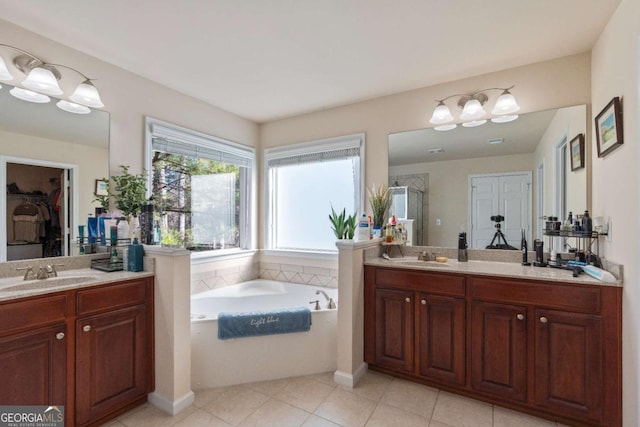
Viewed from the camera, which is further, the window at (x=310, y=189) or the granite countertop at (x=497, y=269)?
the window at (x=310, y=189)

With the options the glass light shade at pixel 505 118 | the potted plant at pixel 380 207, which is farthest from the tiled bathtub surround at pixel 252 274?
the glass light shade at pixel 505 118

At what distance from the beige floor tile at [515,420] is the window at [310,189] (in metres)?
1.95

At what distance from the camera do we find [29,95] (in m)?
1.93

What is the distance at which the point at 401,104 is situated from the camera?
110 inches

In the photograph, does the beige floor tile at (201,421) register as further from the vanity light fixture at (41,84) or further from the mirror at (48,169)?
the vanity light fixture at (41,84)

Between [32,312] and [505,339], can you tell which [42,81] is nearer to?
[32,312]

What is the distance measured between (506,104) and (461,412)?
225cm

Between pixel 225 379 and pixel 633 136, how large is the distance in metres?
2.89

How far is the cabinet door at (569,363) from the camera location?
1652 millimetres

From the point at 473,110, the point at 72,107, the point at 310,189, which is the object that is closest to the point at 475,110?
the point at 473,110

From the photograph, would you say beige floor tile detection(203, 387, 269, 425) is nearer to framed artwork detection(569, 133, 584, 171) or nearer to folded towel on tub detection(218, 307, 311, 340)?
folded towel on tub detection(218, 307, 311, 340)

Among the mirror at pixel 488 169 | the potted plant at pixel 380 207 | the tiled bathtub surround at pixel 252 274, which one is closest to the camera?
the mirror at pixel 488 169

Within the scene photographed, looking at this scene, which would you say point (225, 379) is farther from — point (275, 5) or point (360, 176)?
point (275, 5)

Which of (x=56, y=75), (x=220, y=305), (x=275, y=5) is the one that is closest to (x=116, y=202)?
(x=56, y=75)
